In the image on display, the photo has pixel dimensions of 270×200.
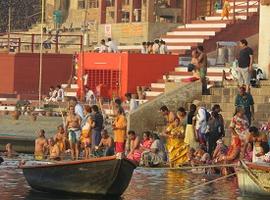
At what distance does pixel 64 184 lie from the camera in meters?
27.2

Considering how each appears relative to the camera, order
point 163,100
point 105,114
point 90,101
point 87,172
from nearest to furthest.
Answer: point 87,172, point 163,100, point 105,114, point 90,101

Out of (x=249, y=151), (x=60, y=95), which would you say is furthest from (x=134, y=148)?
(x=60, y=95)

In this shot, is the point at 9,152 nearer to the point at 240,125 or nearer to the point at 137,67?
the point at 240,125

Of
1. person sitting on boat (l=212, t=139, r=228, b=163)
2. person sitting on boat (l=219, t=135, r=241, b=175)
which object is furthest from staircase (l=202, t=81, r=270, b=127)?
person sitting on boat (l=219, t=135, r=241, b=175)

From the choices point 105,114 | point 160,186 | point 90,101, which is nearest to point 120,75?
point 90,101

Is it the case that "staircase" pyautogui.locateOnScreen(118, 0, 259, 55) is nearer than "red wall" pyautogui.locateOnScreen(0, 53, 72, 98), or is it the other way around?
"staircase" pyautogui.locateOnScreen(118, 0, 259, 55)

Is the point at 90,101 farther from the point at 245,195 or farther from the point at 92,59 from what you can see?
the point at 245,195

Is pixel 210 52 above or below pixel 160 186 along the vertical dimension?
above

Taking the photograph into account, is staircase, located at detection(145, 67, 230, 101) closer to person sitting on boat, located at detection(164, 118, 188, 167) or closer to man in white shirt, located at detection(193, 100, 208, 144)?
man in white shirt, located at detection(193, 100, 208, 144)

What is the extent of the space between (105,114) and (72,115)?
7252 millimetres

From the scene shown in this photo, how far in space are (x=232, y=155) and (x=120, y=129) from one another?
4094 millimetres

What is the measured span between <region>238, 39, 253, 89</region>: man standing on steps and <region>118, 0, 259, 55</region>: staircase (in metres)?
11.7

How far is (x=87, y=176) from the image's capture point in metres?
26.8

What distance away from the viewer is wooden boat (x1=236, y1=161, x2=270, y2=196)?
1019 inches
